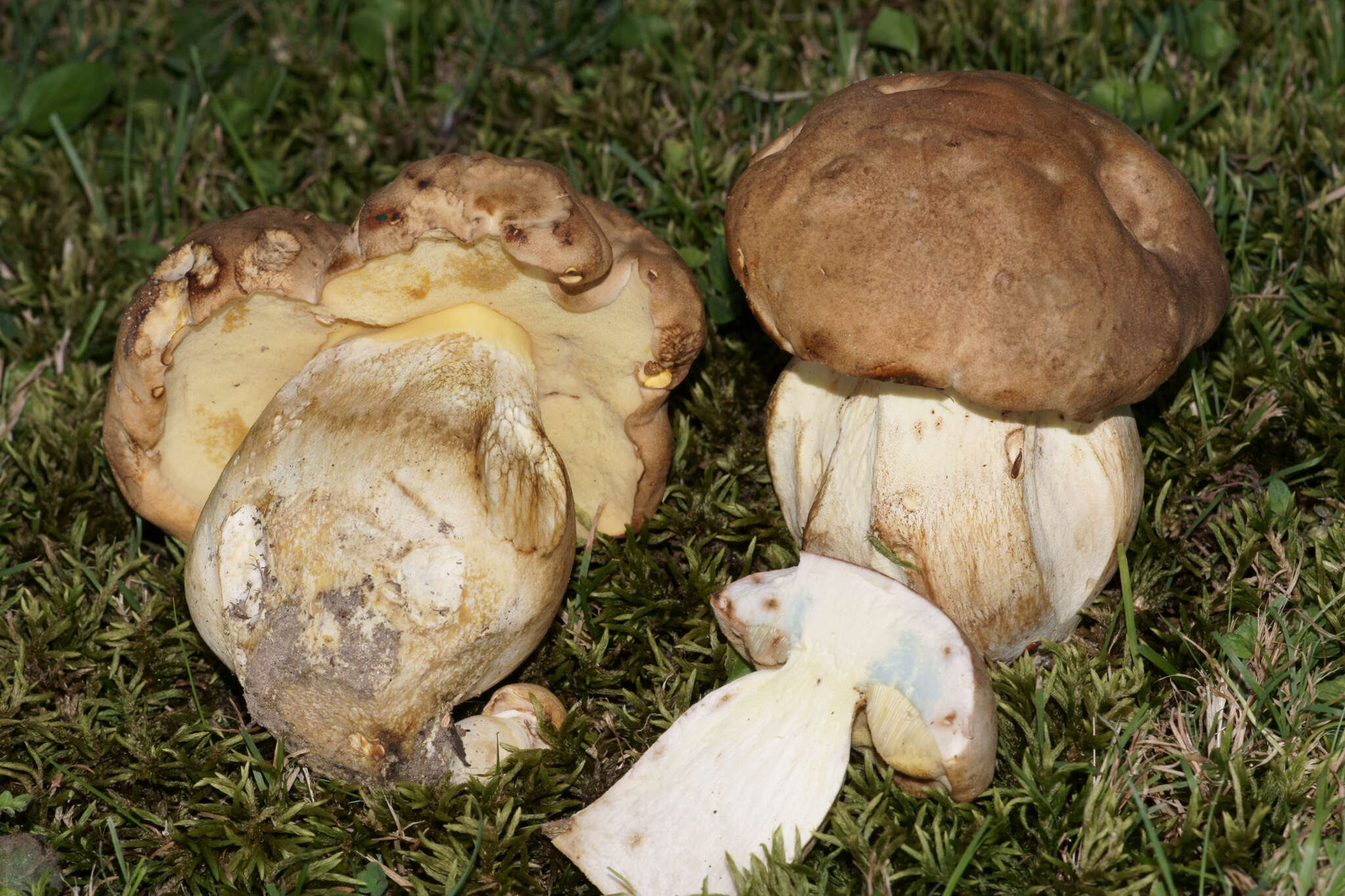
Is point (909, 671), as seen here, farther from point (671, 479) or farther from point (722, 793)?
point (671, 479)

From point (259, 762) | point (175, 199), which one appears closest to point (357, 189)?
point (175, 199)

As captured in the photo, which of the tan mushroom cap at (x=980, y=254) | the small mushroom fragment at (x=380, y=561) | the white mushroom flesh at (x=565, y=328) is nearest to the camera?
the tan mushroom cap at (x=980, y=254)

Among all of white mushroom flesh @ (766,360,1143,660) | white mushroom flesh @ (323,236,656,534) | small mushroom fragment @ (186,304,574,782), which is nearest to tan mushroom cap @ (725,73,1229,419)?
white mushroom flesh @ (766,360,1143,660)

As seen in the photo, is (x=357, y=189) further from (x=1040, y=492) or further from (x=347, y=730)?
(x=1040, y=492)

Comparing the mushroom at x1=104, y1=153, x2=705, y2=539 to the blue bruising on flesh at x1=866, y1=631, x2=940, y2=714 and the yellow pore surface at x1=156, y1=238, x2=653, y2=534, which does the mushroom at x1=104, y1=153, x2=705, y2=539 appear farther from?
the blue bruising on flesh at x1=866, y1=631, x2=940, y2=714

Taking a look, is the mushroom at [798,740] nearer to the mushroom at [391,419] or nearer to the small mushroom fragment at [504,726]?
the small mushroom fragment at [504,726]

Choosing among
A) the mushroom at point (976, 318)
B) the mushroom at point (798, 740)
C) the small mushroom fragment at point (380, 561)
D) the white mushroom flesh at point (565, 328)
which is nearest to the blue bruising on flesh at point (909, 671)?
the mushroom at point (798, 740)
